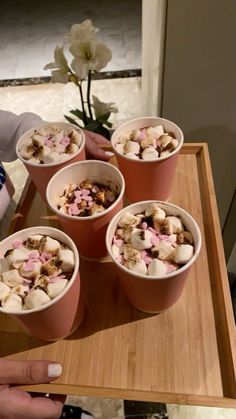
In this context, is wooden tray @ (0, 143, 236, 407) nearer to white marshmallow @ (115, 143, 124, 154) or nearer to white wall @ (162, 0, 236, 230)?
white marshmallow @ (115, 143, 124, 154)

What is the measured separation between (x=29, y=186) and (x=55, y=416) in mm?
380

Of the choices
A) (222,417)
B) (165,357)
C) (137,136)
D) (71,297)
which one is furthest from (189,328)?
(222,417)

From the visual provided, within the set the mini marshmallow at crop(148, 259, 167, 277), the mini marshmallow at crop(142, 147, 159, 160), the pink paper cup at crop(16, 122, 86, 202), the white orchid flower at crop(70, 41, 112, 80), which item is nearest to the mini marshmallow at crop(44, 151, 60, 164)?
the pink paper cup at crop(16, 122, 86, 202)

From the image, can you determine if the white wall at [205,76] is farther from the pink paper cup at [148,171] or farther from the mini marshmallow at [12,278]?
the mini marshmallow at [12,278]

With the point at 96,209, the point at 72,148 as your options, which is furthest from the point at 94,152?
the point at 96,209

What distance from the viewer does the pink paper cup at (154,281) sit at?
0.41 m

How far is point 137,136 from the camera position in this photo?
0.58m

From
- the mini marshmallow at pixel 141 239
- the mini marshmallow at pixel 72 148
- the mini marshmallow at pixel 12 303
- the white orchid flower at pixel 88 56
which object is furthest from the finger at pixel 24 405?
the white orchid flower at pixel 88 56

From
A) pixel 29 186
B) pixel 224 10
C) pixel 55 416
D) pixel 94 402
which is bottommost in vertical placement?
pixel 94 402

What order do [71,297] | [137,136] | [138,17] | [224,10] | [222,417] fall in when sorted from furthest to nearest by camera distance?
[138,17]
[222,417]
[224,10]
[137,136]
[71,297]

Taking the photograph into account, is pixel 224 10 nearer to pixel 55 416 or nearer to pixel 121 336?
pixel 121 336

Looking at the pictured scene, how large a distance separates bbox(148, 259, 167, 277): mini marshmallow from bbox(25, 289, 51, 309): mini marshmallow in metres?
0.12

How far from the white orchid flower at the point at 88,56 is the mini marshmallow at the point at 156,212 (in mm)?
500

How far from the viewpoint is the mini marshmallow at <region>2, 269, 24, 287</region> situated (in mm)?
424
